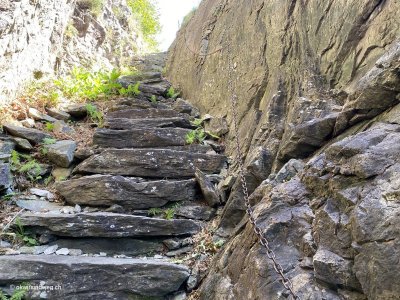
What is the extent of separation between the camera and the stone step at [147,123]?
716 centimetres

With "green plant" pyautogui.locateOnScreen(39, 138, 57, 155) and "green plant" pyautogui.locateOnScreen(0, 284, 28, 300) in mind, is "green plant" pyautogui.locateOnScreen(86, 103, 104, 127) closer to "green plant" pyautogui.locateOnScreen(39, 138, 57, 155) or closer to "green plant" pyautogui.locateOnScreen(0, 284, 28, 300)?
"green plant" pyautogui.locateOnScreen(39, 138, 57, 155)

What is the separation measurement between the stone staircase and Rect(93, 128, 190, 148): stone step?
2 cm

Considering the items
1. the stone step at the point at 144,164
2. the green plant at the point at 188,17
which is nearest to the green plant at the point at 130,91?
the stone step at the point at 144,164

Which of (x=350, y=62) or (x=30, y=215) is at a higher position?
(x=350, y=62)

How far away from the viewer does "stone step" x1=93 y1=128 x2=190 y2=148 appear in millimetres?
6504

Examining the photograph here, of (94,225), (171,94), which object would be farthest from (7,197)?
(171,94)

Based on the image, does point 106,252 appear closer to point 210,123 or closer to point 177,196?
point 177,196

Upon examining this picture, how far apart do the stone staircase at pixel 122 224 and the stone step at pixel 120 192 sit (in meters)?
0.01

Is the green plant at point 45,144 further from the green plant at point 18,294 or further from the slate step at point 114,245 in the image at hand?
the green plant at point 18,294

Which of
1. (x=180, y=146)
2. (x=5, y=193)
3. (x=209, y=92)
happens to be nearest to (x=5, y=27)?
(x=5, y=193)

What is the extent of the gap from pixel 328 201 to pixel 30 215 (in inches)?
135

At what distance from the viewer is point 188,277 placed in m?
3.93

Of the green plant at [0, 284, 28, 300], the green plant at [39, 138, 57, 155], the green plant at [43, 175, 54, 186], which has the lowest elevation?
the green plant at [0, 284, 28, 300]

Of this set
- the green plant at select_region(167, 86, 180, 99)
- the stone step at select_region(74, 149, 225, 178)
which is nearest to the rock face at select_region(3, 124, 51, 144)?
the stone step at select_region(74, 149, 225, 178)
